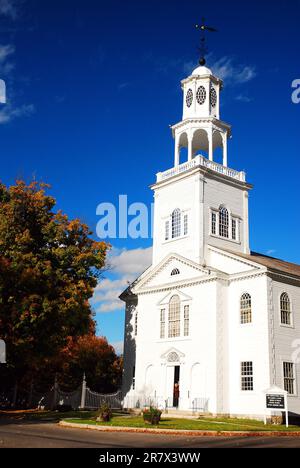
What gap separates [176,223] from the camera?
37.9 meters

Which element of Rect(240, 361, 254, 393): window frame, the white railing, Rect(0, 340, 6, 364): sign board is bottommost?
Rect(240, 361, 254, 393): window frame

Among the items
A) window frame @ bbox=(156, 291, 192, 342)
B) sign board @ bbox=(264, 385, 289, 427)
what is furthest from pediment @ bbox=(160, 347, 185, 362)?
sign board @ bbox=(264, 385, 289, 427)

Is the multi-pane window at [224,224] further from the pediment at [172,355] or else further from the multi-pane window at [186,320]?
the pediment at [172,355]

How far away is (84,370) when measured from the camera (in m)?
42.4

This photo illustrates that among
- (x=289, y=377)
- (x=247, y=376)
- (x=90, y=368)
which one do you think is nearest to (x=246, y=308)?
(x=247, y=376)

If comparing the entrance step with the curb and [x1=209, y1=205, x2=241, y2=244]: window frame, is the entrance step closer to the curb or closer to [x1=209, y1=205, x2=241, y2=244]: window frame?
the curb

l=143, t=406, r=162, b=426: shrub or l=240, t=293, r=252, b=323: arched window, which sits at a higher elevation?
l=240, t=293, r=252, b=323: arched window

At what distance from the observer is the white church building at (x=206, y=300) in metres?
30.5

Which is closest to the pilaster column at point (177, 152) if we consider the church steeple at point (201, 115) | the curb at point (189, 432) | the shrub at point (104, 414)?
the church steeple at point (201, 115)

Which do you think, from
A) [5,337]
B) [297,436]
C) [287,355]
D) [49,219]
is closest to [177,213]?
[49,219]

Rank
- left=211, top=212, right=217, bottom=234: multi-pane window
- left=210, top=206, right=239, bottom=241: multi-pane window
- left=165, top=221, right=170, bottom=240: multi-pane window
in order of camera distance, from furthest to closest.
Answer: left=165, top=221, right=170, bottom=240: multi-pane window < left=210, top=206, right=239, bottom=241: multi-pane window < left=211, top=212, right=217, bottom=234: multi-pane window

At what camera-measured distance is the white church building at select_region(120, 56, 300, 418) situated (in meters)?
30.5

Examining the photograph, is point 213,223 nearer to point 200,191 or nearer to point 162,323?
point 200,191

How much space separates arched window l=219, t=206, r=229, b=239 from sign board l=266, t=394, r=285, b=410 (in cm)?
1366
